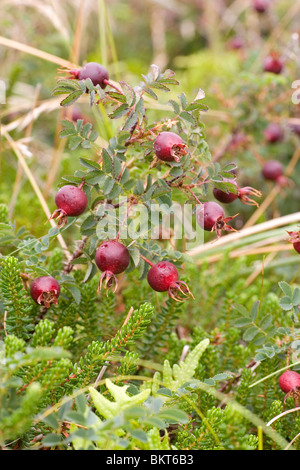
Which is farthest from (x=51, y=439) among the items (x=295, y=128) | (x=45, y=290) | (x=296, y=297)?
(x=295, y=128)

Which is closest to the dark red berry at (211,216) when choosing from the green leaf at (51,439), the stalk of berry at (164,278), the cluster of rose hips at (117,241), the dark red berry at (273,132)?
the cluster of rose hips at (117,241)

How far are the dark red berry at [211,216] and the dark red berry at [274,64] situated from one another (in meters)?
1.36

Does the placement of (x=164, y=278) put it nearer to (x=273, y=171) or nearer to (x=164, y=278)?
(x=164, y=278)

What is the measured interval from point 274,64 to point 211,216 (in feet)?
4.62

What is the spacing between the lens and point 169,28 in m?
4.38

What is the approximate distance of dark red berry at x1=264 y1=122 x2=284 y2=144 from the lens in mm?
2447

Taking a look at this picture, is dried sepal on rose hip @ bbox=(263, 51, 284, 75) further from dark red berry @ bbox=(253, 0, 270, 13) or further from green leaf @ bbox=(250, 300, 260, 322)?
green leaf @ bbox=(250, 300, 260, 322)

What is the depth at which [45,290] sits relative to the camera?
1.07 meters

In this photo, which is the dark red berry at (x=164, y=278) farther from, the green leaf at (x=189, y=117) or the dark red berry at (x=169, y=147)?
the green leaf at (x=189, y=117)

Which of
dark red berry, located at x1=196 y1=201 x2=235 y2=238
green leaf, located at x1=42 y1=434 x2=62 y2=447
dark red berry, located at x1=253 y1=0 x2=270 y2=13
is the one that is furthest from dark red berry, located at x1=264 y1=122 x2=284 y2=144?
green leaf, located at x1=42 y1=434 x2=62 y2=447

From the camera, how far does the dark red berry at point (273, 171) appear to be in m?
2.27

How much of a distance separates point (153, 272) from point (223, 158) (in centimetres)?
145
